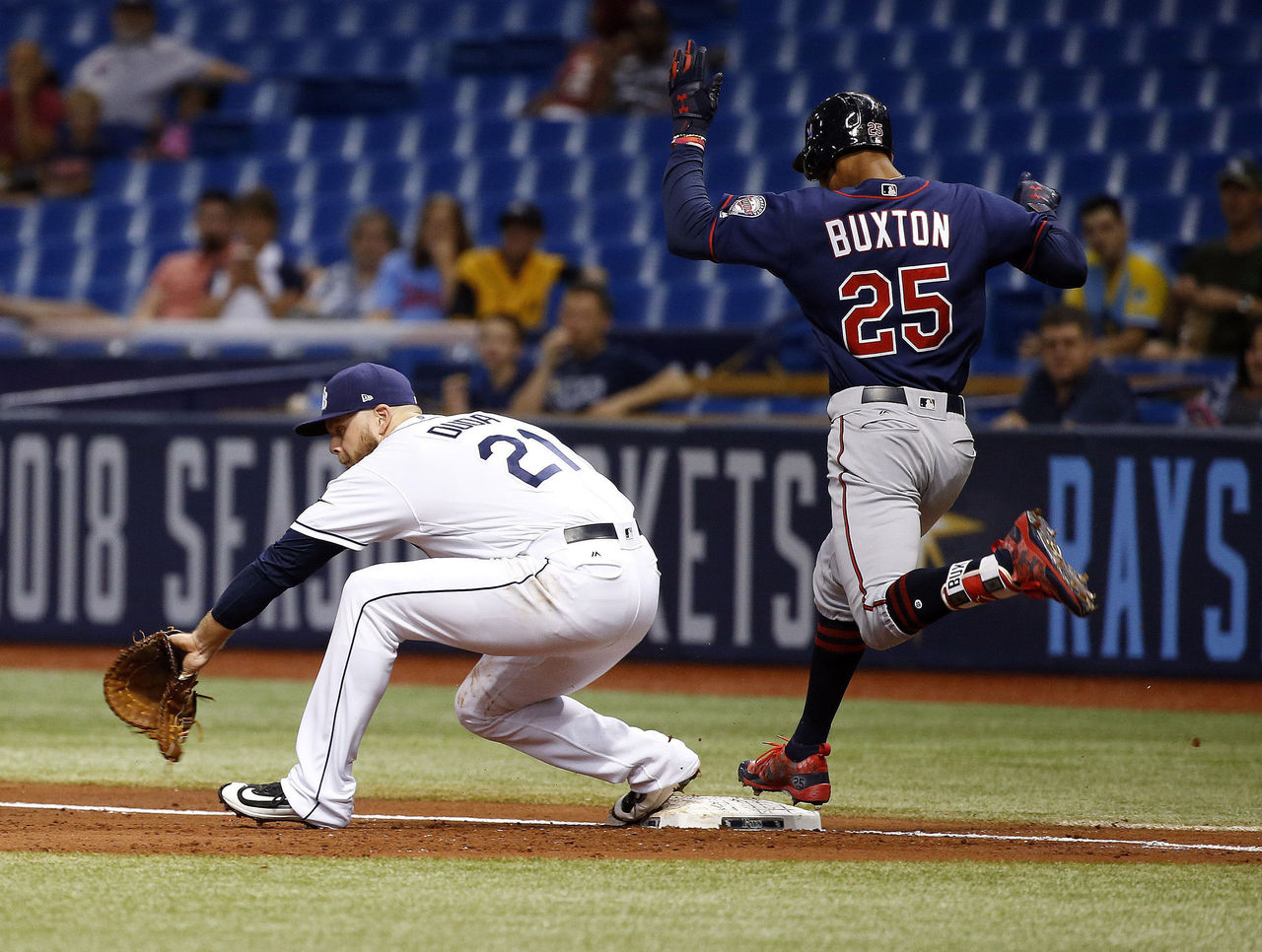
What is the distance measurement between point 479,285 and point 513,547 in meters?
6.99

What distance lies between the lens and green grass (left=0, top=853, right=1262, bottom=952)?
144 inches

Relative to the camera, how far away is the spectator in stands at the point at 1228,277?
9.84m

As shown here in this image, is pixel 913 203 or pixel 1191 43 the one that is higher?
pixel 1191 43

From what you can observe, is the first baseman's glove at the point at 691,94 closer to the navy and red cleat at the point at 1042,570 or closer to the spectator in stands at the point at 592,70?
the navy and red cleat at the point at 1042,570

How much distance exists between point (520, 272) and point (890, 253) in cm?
679

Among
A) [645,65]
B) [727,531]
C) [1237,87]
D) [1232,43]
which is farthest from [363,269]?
[1232,43]

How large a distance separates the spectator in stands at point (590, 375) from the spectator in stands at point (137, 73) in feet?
22.4

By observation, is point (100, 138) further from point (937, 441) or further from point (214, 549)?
point (937, 441)

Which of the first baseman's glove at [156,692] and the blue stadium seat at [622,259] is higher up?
the blue stadium seat at [622,259]

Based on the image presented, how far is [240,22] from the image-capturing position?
17297mm

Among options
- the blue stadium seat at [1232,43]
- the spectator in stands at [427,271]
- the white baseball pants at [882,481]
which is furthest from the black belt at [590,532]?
the blue stadium seat at [1232,43]

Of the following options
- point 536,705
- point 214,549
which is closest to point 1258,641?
point 536,705

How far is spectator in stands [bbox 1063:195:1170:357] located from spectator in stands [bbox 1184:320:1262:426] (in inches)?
38.8

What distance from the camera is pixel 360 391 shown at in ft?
16.4
